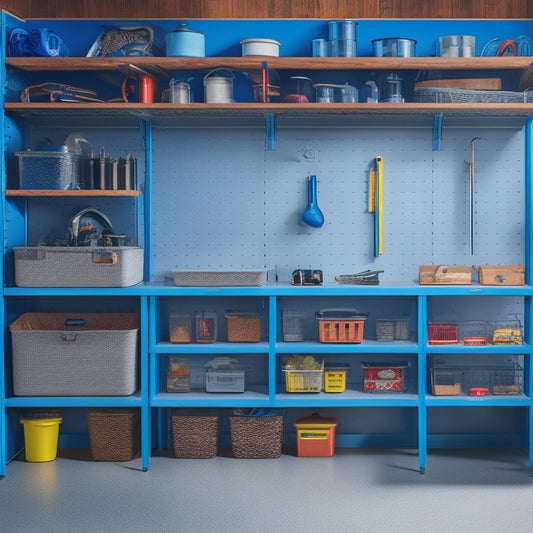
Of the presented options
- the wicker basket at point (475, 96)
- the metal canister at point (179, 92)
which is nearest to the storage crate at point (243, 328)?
the metal canister at point (179, 92)

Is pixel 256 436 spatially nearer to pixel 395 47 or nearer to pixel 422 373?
pixel 422 373

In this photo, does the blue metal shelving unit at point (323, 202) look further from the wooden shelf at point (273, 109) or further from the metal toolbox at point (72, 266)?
the metal toolbox at point (72, 266)

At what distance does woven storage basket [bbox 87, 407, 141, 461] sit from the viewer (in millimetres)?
4707

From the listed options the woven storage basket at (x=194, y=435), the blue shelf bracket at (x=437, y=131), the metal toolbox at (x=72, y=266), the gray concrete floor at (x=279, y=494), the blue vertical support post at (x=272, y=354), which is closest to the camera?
the gray concrete floor at (x=279, y=494)

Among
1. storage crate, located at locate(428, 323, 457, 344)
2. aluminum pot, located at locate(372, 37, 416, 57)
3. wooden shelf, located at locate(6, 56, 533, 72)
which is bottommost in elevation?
storage crate, located at locate(428, 323, 457, 344)

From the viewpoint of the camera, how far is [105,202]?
5.10m

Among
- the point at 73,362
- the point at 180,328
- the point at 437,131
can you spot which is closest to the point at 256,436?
the point at 180,328

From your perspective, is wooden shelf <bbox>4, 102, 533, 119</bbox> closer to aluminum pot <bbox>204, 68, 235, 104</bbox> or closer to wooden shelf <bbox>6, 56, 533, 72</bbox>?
aluminum pot <bbox>204, 68, 235, 104</bbox>

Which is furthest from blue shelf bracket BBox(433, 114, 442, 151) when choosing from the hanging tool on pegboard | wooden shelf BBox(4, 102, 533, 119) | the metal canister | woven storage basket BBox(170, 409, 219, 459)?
woven storage basket BBox(170, 409, 219, 459)

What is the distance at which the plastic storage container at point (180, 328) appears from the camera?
480cm

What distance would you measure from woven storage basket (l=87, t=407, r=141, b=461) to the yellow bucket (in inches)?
9.2

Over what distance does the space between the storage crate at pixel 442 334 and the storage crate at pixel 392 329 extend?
186mm

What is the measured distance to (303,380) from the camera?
4746mm

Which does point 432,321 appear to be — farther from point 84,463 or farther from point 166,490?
point 84,463
